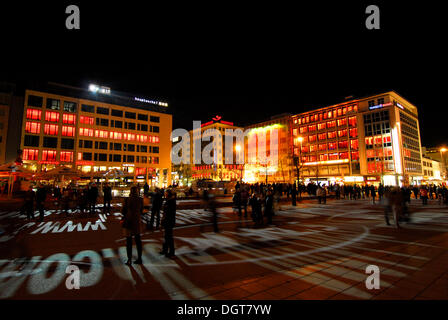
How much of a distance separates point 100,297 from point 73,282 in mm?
1154

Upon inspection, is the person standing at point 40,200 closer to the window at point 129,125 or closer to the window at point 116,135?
the window at point 116,135

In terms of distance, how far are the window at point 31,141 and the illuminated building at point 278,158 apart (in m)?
61.4

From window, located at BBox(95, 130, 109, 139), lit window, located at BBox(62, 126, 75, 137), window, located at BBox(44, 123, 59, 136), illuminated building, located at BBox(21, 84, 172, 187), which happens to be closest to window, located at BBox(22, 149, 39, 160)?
illuminated building, located at BBox(21, 84, 172, 187)

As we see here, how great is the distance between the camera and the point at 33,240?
8508 millimetres

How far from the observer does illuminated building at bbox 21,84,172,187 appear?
5312cm

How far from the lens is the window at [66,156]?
55.6m

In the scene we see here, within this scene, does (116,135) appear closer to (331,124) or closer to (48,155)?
(48,155)

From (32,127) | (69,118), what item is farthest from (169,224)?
(69,118)

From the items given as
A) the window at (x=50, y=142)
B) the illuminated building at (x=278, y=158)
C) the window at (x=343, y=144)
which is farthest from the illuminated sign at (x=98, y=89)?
the window at (x=343, y=144)

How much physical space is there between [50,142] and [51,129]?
3.20m

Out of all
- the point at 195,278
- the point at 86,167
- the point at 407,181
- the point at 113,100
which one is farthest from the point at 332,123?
the point at 195,278

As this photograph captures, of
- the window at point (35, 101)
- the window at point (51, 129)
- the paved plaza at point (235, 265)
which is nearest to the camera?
the paved plaza at point (235, 265)

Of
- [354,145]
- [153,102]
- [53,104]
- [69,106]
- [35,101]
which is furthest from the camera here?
[153,102]

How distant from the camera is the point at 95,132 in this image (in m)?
60.7
